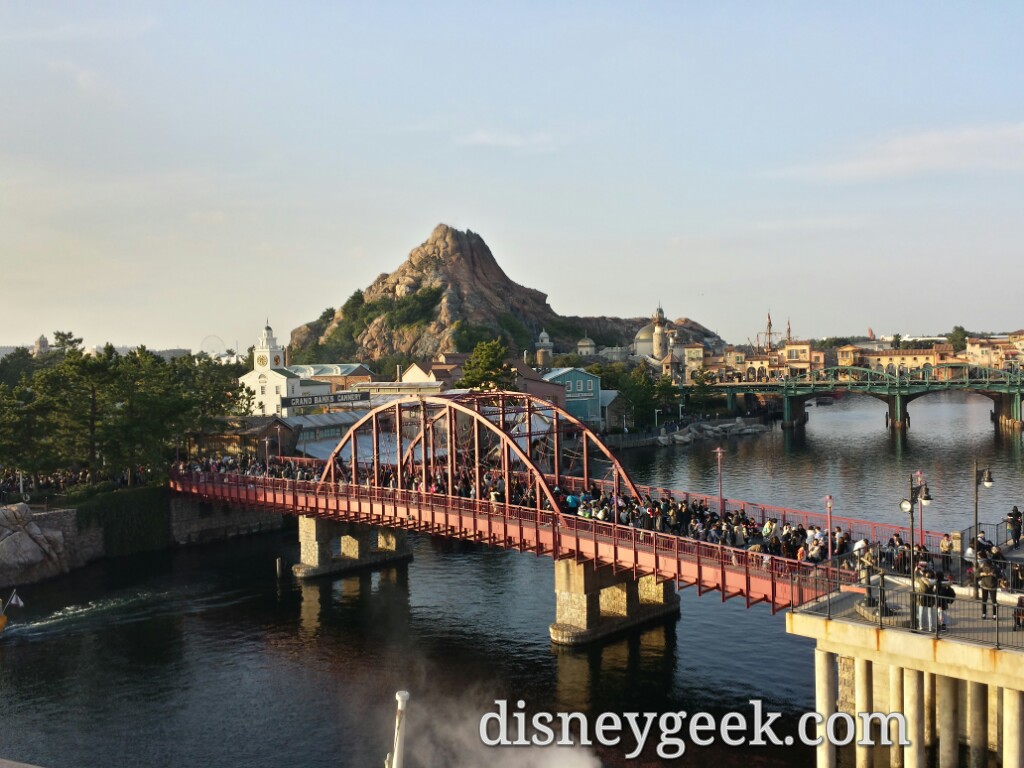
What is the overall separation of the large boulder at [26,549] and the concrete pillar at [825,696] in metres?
49.0

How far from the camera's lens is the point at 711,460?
377 feet

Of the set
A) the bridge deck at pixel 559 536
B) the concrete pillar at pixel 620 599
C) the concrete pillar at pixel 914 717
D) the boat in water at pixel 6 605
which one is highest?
the bridge deck at pixel 559 536

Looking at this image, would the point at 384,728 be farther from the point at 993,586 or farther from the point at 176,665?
the point at 993,586

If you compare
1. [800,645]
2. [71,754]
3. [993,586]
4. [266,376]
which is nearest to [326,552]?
[71,754]

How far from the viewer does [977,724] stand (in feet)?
91.1

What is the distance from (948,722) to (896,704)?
150cm

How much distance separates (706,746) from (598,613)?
11191 mm

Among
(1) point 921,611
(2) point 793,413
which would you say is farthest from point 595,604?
(2) point 793,413

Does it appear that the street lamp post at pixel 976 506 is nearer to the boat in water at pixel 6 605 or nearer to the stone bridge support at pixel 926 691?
the stone bridge support at pixel 926 691

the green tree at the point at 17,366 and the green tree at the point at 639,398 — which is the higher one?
the green tree at the point at 17,366

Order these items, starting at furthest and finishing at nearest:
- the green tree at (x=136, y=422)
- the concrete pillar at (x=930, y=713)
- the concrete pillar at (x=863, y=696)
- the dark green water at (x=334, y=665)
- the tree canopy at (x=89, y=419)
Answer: the green tree at (x=136, y=422) → the tree canopy at (x=89, y=419) → the dark green water at (x=334, y=665) → the concrete pillar at (x=930, y=713) → the concrete pillar at (x=863, y=696)

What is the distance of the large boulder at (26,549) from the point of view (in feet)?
185

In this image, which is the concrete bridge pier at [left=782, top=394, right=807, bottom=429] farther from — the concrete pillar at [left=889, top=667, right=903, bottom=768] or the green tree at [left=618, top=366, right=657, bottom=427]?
the concrete pillar at [left=889, top=667, right=903, bottom=768]

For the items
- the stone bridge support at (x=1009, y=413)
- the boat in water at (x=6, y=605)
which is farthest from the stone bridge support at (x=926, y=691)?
the stone bridge support at (x=1009, y=413)
